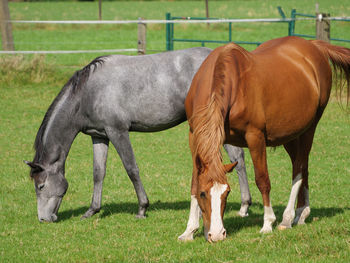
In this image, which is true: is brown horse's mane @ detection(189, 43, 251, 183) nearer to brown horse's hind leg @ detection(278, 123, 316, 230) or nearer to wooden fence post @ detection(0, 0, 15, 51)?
brown horse's hind leg @ detection(278, 123, 316, 230)

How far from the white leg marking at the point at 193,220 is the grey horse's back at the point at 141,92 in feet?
5.11

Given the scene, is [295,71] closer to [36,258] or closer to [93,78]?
[93,78]

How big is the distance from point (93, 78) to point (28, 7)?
4171cm

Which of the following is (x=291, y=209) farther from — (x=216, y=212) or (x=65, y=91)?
(x=65, y=91)

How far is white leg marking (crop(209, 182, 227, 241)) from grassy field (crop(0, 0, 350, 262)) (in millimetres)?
399

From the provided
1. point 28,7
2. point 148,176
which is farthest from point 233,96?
point 28,7

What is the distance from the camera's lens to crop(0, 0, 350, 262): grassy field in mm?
5133

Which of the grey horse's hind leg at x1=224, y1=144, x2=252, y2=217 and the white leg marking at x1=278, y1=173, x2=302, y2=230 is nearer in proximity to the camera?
the white leg marking at x1=278, y1=173, x2=302, y2=230

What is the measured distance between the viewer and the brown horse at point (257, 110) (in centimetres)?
465

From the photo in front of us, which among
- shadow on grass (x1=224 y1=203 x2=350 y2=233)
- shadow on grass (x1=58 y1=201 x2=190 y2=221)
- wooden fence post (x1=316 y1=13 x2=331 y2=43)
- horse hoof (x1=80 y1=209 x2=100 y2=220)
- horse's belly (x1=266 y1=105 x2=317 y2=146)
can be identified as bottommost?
shadow on grass (x1=58 y1=201 x2=190 y2=221)

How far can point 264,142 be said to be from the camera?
5387mm

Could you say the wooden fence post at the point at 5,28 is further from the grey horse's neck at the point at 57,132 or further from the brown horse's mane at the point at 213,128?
the brown horse's mane at the point at 213,128

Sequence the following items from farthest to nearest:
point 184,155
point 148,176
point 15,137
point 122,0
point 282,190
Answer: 1. point 122,0
2. point 15,137
3. point 184,155
4. point 148,176
5. point 282,190

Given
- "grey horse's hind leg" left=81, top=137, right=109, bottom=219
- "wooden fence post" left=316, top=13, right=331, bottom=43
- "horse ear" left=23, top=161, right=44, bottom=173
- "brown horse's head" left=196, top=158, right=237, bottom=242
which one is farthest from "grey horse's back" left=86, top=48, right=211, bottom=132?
"wooden fence post" left=316, top=13, right=331, bottom=43
